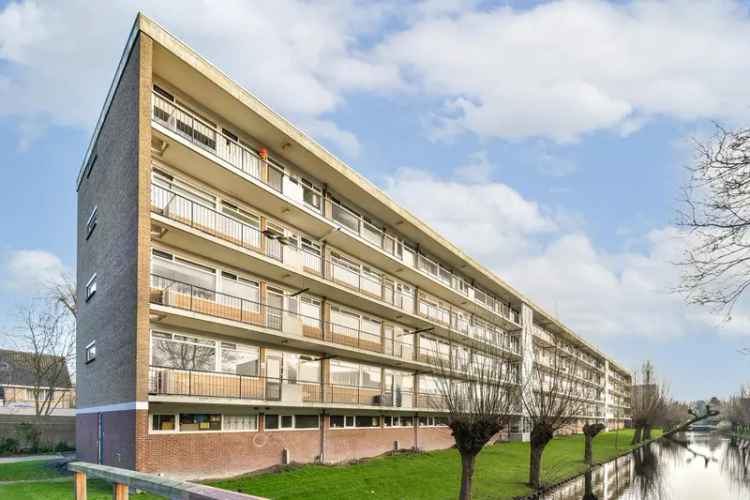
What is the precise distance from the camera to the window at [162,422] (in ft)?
67.9

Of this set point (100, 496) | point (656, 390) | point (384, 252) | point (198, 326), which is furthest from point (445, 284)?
point (656, 390)

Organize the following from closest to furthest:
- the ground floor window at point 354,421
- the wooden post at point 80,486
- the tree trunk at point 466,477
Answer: the wooden post at point 80,486 < the tree trunk at point 466,477 < the ground floor window at point 354,421

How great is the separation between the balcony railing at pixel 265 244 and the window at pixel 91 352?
8.17 meters

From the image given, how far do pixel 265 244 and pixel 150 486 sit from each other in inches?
819

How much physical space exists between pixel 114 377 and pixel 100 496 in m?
6.15

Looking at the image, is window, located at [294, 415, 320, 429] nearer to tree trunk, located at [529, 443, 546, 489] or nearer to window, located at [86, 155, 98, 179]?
tree trunk, located at [529, 443, 546, 489]

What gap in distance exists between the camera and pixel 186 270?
22844mm

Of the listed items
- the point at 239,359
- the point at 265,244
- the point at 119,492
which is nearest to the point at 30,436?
the point at 239,359

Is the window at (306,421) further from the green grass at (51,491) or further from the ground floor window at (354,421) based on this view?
the green grass at (51,491)

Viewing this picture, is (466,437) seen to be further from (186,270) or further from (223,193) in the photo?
(223,193)

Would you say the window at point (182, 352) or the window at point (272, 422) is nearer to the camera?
the window at point (182, 352)

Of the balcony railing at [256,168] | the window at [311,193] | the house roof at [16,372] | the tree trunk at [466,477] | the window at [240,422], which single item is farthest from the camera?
the house roof at [16,372]

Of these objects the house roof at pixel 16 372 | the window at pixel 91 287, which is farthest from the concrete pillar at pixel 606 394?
the window at pixel 91 287

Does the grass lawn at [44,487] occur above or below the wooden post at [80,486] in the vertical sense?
below
